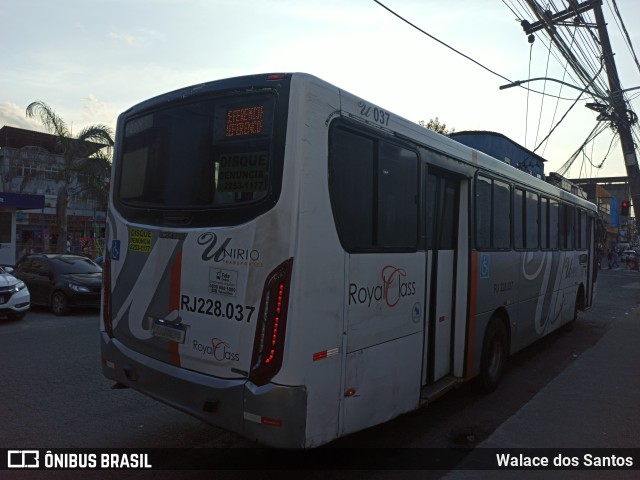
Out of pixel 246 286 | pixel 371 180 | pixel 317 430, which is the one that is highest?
pixel 371 180

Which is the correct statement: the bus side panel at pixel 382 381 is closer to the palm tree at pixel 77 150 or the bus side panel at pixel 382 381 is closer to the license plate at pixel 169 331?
the license plate at pixel 169 331

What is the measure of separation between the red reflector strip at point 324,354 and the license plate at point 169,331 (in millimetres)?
1070

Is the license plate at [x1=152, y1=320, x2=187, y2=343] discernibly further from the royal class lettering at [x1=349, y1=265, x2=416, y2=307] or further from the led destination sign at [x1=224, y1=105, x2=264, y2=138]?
the led destination sign at [x1=224, y1=105, x2=264, y2=138]

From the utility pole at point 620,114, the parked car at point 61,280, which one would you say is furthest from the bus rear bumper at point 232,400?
the utility pole at point 620,114

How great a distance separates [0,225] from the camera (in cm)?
2188

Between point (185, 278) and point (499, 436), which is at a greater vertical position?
point (185, 278)

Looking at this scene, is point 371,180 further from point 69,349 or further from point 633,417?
point 69,349

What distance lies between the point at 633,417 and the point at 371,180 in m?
4.17

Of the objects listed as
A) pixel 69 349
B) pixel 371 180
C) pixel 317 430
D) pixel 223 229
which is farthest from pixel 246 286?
pixel 69 349

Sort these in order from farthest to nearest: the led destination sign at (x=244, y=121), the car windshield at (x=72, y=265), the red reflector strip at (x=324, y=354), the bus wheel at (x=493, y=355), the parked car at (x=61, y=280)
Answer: the car windshield at (x=72, y=265) → the parked car at (x=61, y=280) → the bus wheel at (x=493, y=355) → the led destination sign at (x=244, y=121) → the red reflector strip at (x=324, y=354)

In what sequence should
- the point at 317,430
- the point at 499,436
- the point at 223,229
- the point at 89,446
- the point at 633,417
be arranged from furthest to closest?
the point at 633,417 < the point at 499,436 < the point at 89,446 < the point at 223,229 < the point at 317,430

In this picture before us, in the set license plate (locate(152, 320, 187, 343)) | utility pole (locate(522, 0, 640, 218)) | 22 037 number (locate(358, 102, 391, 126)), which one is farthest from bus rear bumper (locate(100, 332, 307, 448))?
utility pole (locate(522, 0, 640, 218))

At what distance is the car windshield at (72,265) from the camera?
12.0m

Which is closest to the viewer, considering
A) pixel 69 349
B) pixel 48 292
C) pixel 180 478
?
pixel 180 478
